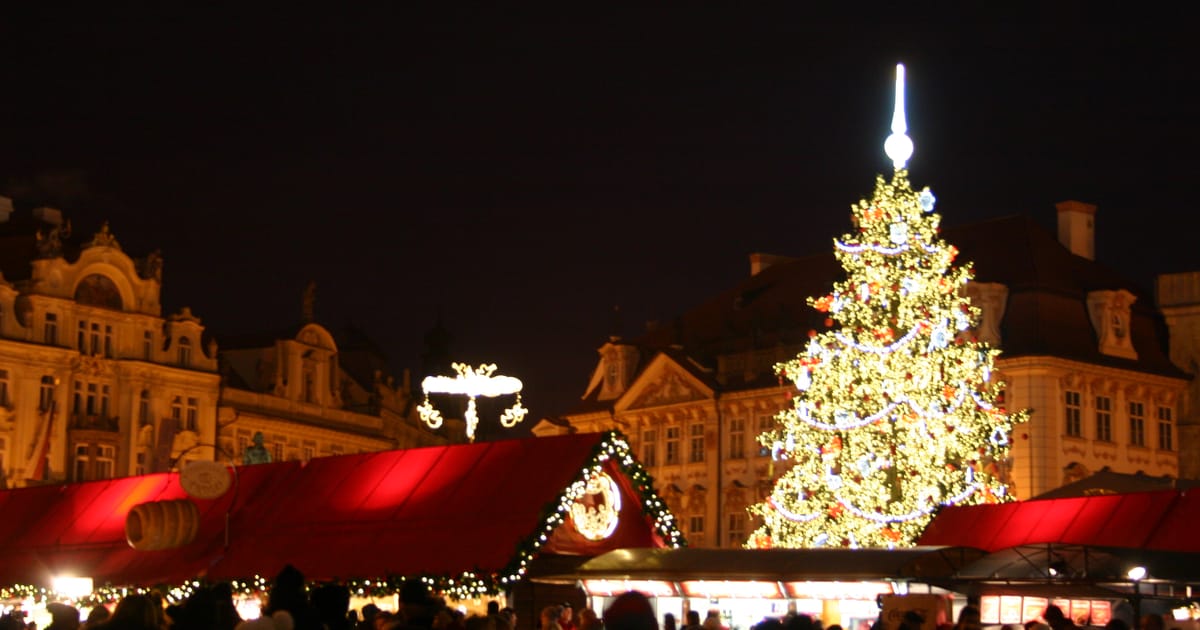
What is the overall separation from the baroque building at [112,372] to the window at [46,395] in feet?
0.10

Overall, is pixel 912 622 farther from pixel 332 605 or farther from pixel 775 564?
pixel 775 564

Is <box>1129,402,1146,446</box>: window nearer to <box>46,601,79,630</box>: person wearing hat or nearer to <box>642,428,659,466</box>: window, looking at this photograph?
<box>642,428,659,466</box>: window

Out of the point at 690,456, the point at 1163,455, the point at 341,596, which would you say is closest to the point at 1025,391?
the point at 1163,455

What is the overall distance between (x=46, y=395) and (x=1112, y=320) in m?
32.0

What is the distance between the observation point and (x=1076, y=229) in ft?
197

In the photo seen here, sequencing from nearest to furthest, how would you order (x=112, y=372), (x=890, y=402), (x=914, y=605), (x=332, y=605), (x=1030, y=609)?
(x=332, y=605), (x=914, y=605), (x=1030, y=609), (x=890, y=402), (x=112, y=372)

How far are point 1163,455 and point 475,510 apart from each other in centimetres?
3569

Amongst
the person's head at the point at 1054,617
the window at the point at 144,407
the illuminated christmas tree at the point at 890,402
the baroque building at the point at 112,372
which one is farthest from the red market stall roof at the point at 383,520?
the window at the point at 144,407

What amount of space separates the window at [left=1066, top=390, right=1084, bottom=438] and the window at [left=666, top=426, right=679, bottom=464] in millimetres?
13933

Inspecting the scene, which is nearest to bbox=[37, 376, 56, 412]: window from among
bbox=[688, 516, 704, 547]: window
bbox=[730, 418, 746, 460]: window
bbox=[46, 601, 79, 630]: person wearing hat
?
bbox=[688, 516, 704, 547]: window

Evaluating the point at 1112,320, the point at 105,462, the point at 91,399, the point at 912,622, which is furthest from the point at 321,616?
the point at 91,399

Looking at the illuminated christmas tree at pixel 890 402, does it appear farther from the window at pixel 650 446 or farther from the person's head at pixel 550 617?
the window at pixel 650 446

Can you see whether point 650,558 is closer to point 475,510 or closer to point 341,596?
point 475,510

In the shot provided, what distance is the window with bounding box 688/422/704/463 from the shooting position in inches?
2499
